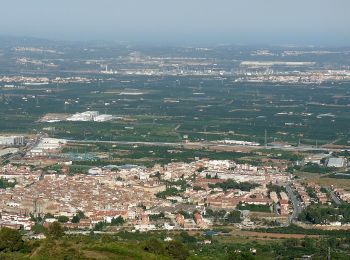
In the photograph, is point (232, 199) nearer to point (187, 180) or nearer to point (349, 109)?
point (187, 180)

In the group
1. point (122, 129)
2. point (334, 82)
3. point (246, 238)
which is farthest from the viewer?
point (334, 82)

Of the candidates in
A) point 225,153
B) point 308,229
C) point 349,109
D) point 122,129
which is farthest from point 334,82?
point 308,229

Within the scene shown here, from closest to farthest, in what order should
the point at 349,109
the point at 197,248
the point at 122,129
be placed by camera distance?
the point at 197,248
the point at 122,129
the point at 349,109

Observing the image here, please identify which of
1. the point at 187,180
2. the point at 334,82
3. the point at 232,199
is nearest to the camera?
the point at 232,199

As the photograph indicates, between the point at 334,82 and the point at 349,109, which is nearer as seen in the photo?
the point at 349,109

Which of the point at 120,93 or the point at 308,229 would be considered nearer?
the point at 308,229

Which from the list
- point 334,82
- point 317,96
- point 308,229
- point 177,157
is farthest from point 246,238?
point 334,82

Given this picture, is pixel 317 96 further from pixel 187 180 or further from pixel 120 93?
pixel 187 180

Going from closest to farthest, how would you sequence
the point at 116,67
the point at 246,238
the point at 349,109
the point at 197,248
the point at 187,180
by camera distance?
the point at 197,248, the point at 246,238, the point at 187,180, the point at 349,109, the point at 116,67
